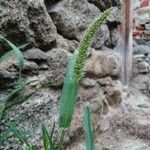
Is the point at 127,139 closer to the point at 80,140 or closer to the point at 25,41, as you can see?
the point at 80,140

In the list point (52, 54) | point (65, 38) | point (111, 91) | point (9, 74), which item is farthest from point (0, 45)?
point (111, 91)

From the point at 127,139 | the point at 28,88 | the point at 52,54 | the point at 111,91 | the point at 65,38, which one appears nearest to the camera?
the point at 28,88

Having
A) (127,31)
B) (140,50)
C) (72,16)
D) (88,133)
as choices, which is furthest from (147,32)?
(88,133)

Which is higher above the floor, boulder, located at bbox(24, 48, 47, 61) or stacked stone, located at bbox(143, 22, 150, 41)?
stacked stone, located at bbox(143, 22, 150, 41)

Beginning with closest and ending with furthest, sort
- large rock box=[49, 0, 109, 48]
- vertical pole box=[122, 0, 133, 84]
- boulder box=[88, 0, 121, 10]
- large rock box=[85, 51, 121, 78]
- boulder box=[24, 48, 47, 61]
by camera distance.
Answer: boulder box=[24, 48, 47, 61] < large rock box=[49, 0, 109, 48] < large rock box=[85, 51, 121, 78] < boulder box=[88, 0, 121, 10] < vertical pole box=[122, 0, 133, 84]

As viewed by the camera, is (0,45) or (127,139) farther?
(127,139)

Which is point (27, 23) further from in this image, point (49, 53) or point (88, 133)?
point (88, 133)

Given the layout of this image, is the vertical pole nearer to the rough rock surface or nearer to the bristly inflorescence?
the rough rock surface

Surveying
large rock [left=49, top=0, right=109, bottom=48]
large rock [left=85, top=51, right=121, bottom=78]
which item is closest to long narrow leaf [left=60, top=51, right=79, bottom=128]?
large rock [left=49, top=0, right=109, bottom=48]
